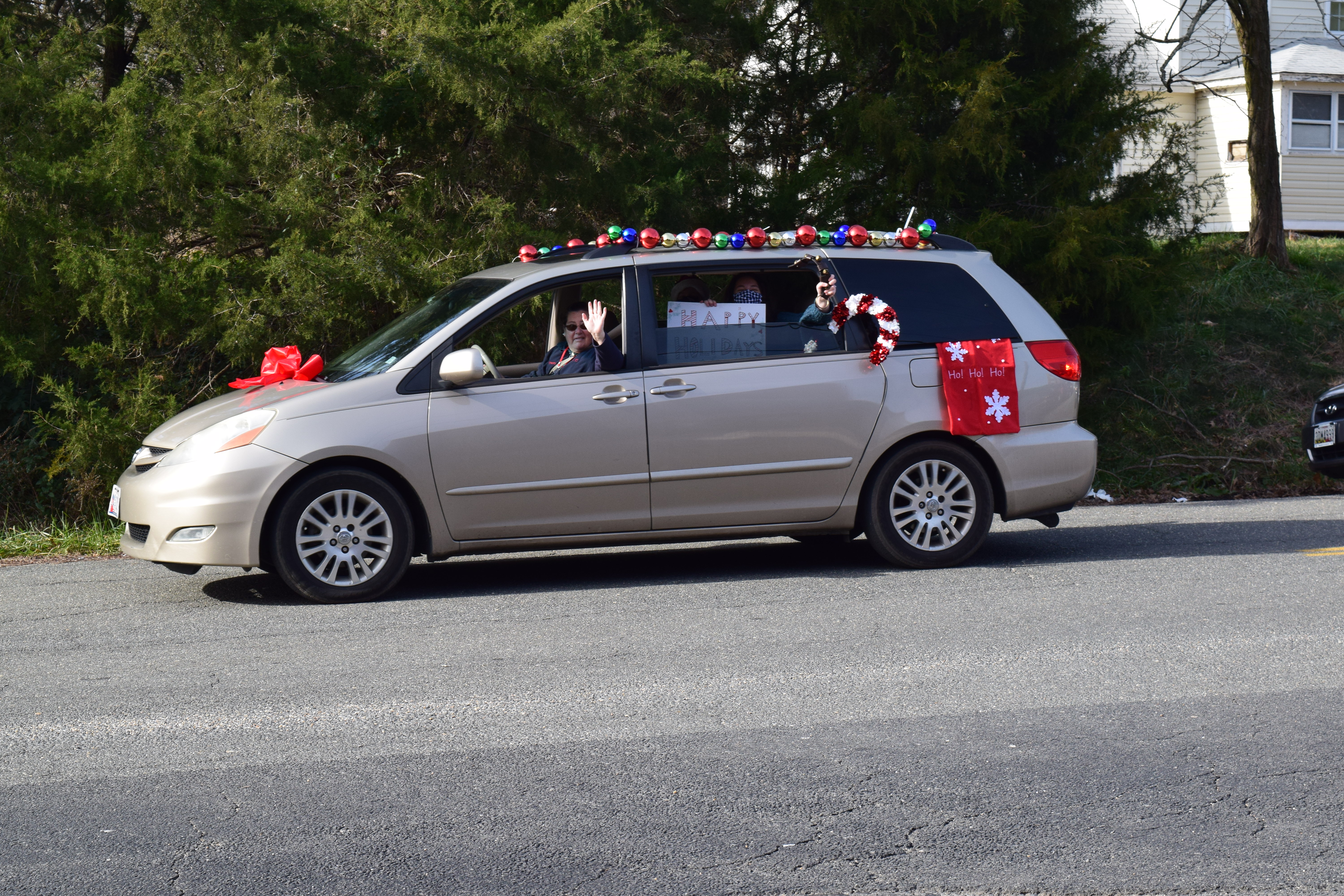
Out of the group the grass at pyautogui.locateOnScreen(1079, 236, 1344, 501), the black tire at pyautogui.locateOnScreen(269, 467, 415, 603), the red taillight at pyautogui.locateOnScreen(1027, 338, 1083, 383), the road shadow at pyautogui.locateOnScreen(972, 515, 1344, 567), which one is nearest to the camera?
the black tire at pyautogui.locateOnScreen(269, 467, 415, 603)

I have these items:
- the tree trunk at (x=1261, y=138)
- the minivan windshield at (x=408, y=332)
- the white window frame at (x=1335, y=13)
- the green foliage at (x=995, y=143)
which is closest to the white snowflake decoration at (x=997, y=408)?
the minivan windshield at (x=408, y=332)

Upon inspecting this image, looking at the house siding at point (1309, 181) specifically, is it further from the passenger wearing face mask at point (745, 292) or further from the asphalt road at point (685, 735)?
the passenger wearing face mask at point (745, 292)

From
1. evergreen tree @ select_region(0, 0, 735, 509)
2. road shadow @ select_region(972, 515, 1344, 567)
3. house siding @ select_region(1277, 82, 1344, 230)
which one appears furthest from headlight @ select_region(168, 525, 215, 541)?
house siding @ select_region(1277, 82, 1344, 230)

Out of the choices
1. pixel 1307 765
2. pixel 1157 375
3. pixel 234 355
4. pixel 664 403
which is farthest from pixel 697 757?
pixel 1157 375

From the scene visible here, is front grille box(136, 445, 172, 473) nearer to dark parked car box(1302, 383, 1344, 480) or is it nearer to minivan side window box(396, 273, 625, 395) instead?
minivan side window box(396, 273, 625, 395)

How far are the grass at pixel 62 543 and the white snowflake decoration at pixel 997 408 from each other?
19.0 ft

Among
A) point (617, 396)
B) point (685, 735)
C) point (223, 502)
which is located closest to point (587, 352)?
point (617, 396)

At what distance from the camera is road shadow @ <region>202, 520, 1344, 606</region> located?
308 inches

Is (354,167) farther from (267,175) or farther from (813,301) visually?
(813,301)

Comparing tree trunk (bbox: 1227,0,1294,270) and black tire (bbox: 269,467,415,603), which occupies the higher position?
tree trunk (bbox: 1227,0,1294,270)

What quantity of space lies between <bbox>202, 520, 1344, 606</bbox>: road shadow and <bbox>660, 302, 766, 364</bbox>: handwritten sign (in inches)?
50.9

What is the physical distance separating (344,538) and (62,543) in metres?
3.62

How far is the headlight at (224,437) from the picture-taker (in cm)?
711

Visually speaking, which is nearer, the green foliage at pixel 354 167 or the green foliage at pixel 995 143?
the green foliage at pixel 354 167
